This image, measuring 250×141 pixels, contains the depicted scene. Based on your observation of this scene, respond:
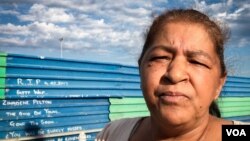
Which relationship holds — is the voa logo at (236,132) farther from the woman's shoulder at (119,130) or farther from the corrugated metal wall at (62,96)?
the corrugated metal wall at (62,96)

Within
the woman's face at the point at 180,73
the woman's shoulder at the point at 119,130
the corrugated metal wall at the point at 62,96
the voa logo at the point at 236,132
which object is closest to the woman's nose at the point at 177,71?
the woman's face at the point at 180,73

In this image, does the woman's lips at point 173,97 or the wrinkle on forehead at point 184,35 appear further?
the wrinkle on forehead at point 184,35

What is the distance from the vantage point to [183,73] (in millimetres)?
1197

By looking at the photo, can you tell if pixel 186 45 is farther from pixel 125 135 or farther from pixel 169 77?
pixel 125 135

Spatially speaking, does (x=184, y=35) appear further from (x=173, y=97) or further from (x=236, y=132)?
(x=236, y=132)

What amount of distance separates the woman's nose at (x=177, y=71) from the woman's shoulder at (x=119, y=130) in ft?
1.75

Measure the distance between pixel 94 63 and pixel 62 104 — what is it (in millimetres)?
1072

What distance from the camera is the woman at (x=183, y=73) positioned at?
3.92 ft

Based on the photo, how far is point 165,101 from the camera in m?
1.19

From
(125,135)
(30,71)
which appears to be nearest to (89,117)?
(30,71)

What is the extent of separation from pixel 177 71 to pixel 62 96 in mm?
4305

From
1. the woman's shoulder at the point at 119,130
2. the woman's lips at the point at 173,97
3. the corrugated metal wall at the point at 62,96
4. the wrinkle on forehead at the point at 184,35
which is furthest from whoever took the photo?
the corrugated metal wall at the point at 62,96

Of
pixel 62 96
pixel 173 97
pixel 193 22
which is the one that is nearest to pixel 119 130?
pixel 173 97

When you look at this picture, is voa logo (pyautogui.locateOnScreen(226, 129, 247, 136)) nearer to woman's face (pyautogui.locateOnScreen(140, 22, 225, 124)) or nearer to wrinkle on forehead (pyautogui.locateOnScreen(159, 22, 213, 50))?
woman's face (pyautogui.locateOnScreen(140, 22, 225, 124))
